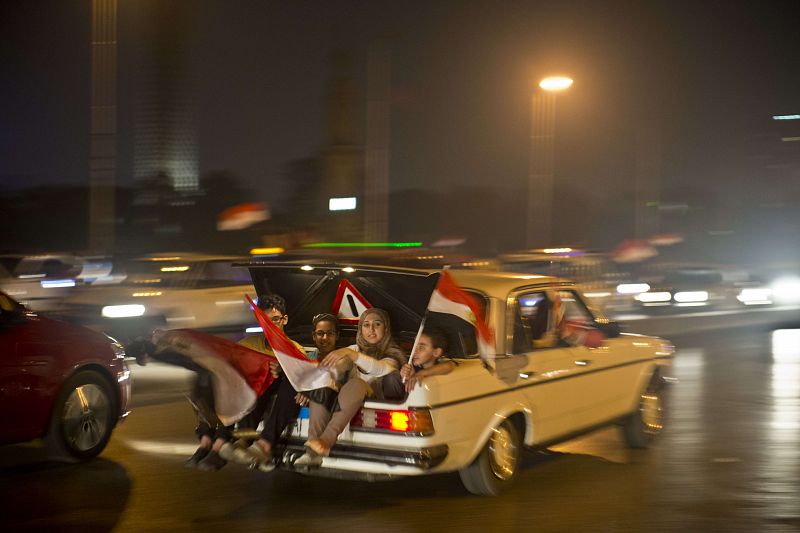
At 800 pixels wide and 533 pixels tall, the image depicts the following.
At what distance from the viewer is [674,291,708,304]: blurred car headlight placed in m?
35.8

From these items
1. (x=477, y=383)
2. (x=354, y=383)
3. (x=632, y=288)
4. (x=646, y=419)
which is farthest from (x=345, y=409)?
(x=632, y=288)

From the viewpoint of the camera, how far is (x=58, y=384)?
7.88 metres

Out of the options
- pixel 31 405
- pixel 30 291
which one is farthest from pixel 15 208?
pixel 31 405

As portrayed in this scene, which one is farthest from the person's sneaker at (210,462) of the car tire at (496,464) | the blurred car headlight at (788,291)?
the blurred car headlight at (788,291)

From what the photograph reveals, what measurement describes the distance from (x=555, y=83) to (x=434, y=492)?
1927cm

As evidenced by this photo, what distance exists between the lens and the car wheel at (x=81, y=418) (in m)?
7.94

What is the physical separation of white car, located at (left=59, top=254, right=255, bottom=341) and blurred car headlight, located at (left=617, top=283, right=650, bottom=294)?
40.7 ft

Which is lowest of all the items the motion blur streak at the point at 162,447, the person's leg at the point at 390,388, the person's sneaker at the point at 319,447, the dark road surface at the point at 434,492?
the dark road surface at the point at 434,492

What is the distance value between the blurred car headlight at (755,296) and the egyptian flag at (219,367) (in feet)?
114

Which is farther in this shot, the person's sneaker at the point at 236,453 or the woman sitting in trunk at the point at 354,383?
the person's sneaker at the point at 236,453

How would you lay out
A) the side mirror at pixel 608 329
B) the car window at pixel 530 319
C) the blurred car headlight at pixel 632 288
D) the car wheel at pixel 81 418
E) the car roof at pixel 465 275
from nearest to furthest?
the car roof at pixel 465 275, the car window at pixel 530 319, the car wheel at pixel 81 418, the side mirror at pixel 608 329, the blurred car headlight at pixel 632 288

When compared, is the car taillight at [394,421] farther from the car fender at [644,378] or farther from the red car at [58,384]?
the car fender at [644,378]

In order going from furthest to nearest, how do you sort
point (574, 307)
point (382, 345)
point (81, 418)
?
point (574, 307) → point (81, 418) → point (382, 345)

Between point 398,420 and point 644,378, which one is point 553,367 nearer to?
→ point 398,420
